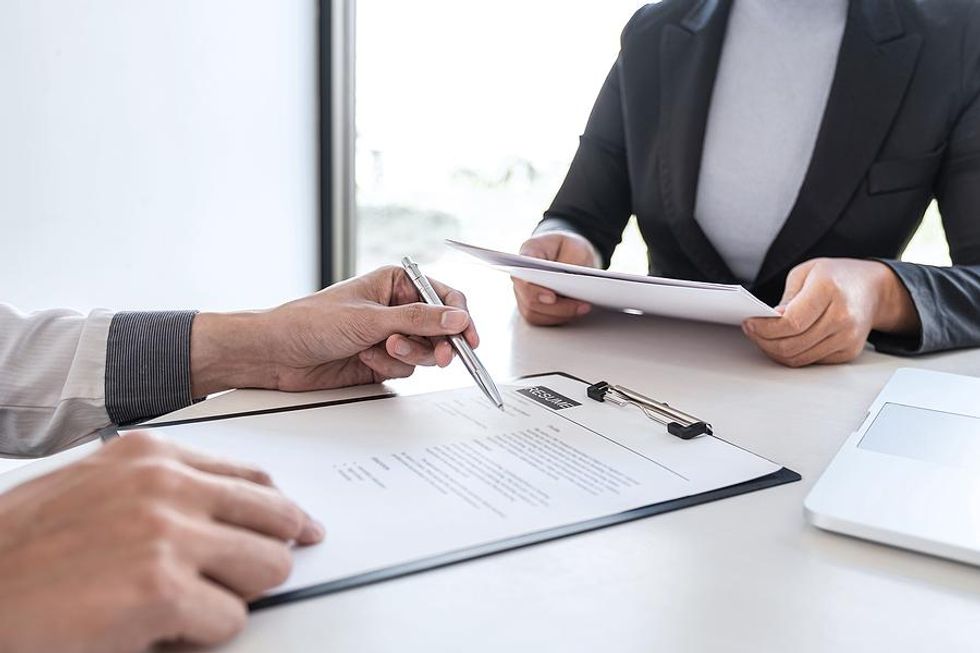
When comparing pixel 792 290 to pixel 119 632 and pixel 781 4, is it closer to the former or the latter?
pixel 781 4

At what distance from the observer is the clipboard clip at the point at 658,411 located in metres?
0.66

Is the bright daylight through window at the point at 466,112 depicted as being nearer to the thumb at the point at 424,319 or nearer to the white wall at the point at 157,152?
the white wall at the point at 157,152

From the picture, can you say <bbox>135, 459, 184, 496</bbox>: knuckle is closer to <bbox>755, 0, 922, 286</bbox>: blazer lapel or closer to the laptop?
the laptop

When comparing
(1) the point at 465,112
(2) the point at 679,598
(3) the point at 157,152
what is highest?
(1) the point at 465,112

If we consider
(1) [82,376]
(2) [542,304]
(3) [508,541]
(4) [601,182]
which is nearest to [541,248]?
(2) [542,304]

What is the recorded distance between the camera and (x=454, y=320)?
2.42 feet

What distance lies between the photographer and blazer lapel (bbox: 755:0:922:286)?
4.00ft

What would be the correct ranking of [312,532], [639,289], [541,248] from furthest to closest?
[541,248]
[639,289]
[312,532]

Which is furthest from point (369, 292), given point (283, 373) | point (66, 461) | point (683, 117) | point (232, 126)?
point (232, 126)

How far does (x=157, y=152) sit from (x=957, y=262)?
5.27 ft

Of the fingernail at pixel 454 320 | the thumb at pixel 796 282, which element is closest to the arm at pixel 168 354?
the fingernail at pixel 454 320

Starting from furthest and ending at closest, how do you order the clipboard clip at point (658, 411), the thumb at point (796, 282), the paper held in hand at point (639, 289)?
1. the thumb at point (796, 282)
2. the paper held in hand at point (639, 289)
3. the clipboard clip at point (658, 411)

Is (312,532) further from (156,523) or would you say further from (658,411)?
(658,411)

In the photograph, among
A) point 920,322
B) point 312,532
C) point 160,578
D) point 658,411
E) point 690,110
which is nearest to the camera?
point 160,578
